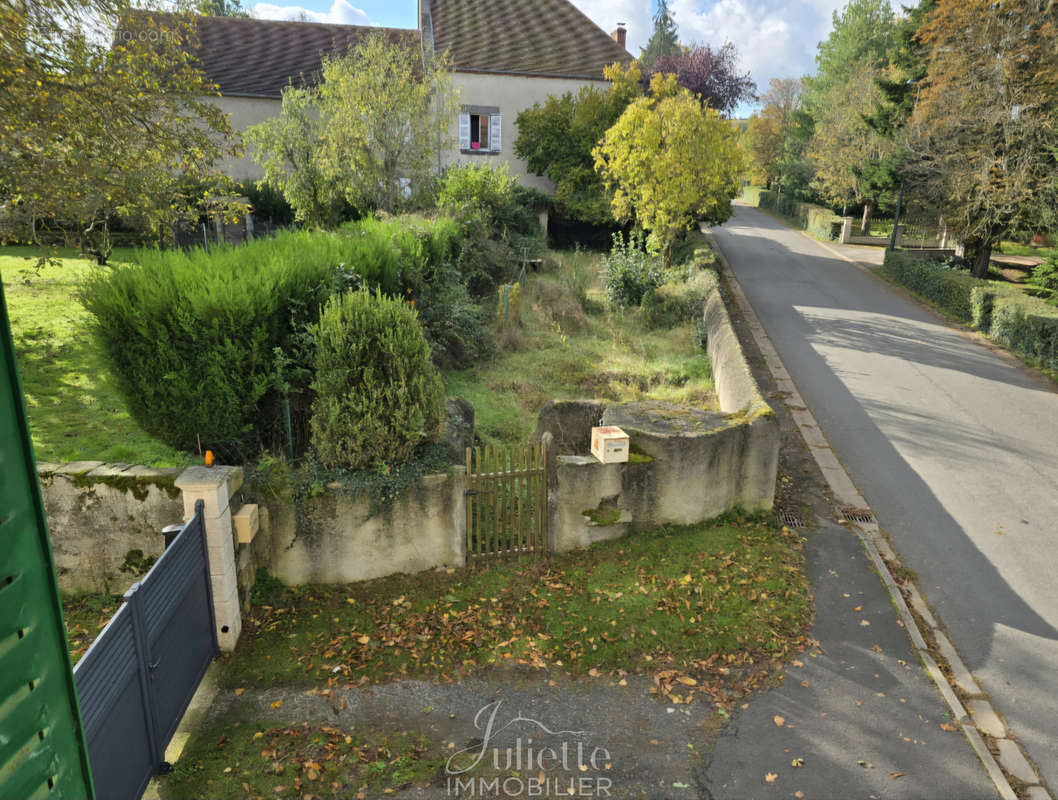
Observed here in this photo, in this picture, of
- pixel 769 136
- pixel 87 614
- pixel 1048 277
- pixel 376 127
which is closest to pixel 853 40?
pixel 769 136

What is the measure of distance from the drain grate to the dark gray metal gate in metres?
8.06

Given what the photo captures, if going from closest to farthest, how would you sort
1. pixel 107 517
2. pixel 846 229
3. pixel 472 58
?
pixel 107 517
pixel 472 58
pixel 846 229

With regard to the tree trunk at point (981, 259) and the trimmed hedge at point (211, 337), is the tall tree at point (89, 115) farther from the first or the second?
the tree trunk at point (981, 259)

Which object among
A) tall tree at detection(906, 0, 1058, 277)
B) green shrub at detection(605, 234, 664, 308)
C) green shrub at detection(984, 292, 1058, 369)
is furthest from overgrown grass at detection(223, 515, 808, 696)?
tall tree at detection(906, 0, 1058, 277)

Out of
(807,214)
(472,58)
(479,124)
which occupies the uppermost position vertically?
(472,58)

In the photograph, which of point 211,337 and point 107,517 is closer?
point 107,517

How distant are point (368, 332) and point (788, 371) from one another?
11.2 metres

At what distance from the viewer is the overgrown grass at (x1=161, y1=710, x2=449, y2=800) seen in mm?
5367

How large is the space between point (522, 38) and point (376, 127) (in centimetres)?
1554

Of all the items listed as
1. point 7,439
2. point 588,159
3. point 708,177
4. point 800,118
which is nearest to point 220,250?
point 7,439

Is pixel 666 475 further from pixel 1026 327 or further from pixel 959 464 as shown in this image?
pixel 1026 327

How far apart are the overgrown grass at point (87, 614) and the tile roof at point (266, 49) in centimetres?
2868

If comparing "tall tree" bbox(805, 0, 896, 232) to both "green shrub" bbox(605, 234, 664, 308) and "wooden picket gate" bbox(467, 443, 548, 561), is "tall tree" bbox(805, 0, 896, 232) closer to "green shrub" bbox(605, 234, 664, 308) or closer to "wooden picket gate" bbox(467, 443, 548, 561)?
"green shrub" bbox(605, 234, 664, 308)

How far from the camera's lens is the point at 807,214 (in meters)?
44.2
